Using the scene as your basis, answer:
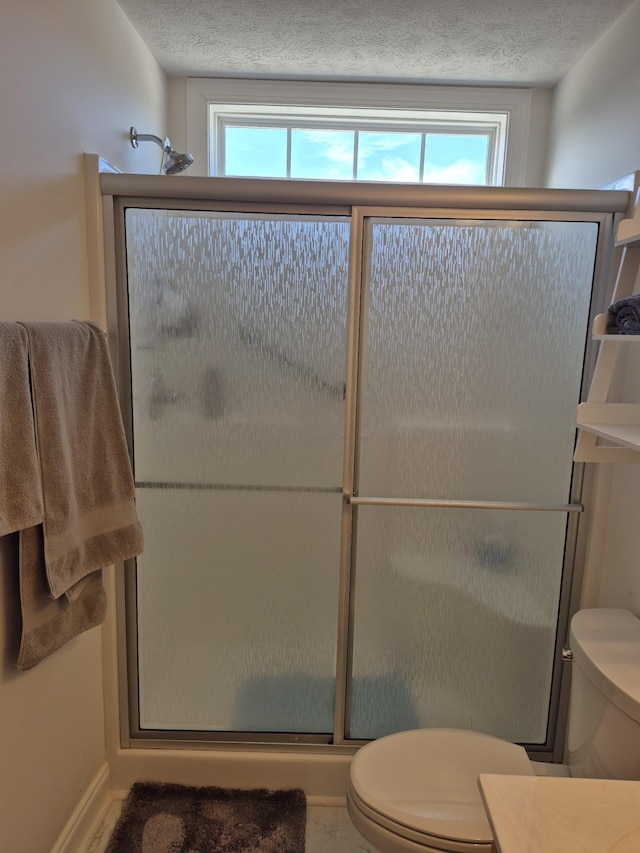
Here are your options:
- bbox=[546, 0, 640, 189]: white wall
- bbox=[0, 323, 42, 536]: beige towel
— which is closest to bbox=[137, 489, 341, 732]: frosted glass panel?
bbox=[0, 323, 42, 536]: beige towel

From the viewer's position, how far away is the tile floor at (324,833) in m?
1.57

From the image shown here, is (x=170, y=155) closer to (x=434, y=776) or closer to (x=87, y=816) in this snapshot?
(x=434, y=776)

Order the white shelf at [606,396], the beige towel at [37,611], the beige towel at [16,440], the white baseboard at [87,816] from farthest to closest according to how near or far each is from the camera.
Answer: 1. the white baseboard at [87,816]
2. the white shelf at [606,396]
3. the beige towel at [37,611]
4. the beige towel at [16,440]

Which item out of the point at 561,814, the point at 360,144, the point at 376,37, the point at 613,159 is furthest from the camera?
the point at 360,144

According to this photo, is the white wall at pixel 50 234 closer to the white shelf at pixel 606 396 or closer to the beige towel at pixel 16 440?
the beige towel at pixel 16 440

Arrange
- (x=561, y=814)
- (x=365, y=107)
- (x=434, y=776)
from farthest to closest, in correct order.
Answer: (x=365, y=107)
(x=434, y=776)
(x=561, y=814)

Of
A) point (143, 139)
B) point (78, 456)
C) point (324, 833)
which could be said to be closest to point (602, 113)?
point (143, 139)

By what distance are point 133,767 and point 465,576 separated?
121cm

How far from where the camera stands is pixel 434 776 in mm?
1284

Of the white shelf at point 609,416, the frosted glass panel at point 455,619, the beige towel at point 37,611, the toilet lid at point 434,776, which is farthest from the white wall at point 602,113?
the beige towel at point 37,611

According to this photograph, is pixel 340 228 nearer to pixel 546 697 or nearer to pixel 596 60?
pixel 596 60

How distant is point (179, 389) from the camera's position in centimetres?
160

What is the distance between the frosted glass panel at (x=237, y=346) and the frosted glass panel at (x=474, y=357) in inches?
5.0

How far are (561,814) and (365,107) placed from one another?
2.17 meters
